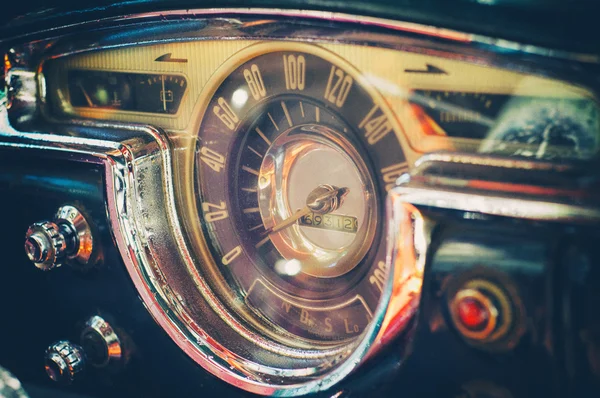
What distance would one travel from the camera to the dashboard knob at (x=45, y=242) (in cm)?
124

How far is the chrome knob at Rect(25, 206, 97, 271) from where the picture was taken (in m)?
1.24

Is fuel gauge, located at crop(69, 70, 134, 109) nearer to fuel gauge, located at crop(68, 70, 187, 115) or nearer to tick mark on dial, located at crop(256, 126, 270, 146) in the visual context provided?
fuel gauge, located at crop(68, 70, 187, 115)

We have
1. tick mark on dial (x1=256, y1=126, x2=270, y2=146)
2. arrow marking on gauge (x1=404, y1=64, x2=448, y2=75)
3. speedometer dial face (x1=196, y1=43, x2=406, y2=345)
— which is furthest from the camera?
tick mark on dial (x1=256, y1=126, x2=270, y2=146)

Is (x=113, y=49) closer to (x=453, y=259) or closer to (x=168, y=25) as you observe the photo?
(x=168, y=25)

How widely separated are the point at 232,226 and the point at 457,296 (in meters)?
0.53

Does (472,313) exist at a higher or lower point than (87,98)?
lower

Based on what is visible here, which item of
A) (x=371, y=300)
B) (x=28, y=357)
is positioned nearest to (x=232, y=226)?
(x=371, y=300)

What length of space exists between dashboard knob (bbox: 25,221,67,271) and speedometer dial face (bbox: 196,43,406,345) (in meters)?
0.25

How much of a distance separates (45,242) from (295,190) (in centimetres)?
45

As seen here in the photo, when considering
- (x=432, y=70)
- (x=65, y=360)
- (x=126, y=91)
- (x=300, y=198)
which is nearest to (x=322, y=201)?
(x=300, y=198)

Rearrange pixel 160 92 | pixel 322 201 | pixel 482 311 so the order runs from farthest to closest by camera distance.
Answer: pixel 160 92 < pixel 322 201 < pixel 482 311

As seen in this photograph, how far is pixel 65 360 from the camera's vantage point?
1.30 meters

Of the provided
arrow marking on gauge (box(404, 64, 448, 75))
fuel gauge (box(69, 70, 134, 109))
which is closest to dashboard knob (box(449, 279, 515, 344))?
arrow marking on gauge (box(404, 64, 448, 75))

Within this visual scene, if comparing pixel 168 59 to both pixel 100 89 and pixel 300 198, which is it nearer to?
pixel 100 89
